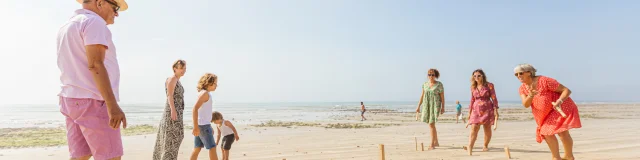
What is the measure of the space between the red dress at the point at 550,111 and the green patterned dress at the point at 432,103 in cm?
289

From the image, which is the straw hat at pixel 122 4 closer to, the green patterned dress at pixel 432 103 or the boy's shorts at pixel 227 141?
the boy's shorts at pixel 227 141

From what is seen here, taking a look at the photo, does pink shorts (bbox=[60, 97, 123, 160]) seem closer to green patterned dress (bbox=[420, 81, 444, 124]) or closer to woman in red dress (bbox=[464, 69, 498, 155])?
woman in red dress (bbox=[464, 69, 498, 155])

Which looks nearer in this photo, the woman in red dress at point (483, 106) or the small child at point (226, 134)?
the small child at point (226, 134)

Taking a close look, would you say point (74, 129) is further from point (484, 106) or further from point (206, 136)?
point (484, 106)

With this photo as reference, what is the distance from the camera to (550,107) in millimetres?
5141

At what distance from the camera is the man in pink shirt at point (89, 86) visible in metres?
2.44

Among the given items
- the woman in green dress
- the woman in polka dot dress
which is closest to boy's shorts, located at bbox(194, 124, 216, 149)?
the woman in polka dot dress

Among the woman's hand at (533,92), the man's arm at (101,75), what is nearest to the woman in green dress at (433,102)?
the woman's hand at (533,92)

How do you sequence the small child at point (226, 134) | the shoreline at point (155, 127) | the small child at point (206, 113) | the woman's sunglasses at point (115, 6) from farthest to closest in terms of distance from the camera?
1. the shoreline at point (155, 127)
2. the small child at point (226, 134)
3. the small child at point (206, 113)
4. the woman's sunglasses at point (115, 6)

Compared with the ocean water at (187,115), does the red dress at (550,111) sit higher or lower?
higher

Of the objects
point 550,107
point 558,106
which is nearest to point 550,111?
point 550,107

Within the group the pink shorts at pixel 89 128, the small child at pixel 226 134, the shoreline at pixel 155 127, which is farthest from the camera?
the shoreline at pixel 155 127

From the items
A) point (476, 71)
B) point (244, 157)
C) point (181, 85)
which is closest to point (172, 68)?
point (181, 85)

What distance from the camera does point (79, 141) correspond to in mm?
2613
